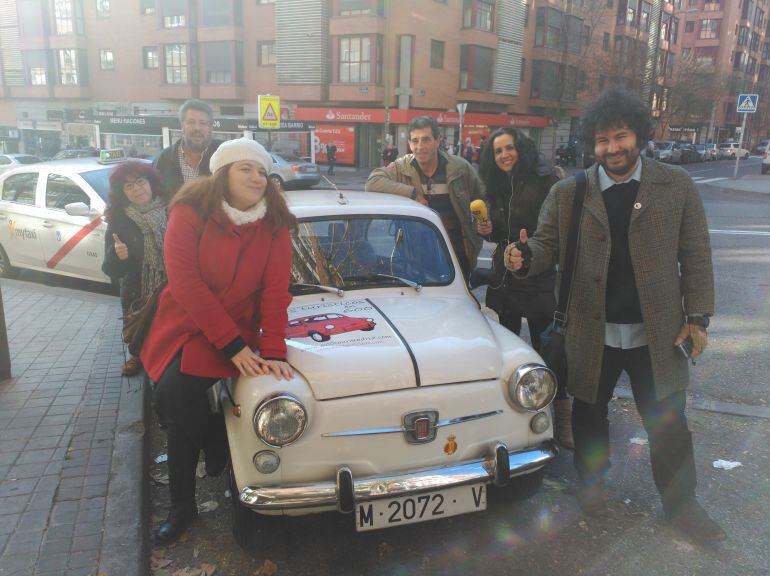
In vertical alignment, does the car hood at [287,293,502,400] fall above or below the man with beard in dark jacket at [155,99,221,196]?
below

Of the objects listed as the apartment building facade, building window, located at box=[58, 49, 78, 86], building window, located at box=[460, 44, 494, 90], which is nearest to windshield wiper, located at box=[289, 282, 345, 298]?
the apartment building facade


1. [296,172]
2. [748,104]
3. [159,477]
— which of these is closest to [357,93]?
[296,172]

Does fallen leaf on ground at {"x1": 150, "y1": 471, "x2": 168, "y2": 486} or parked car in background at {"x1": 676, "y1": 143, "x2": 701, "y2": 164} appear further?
parked car in background at {"x1": 676, "y1": 143, "x2": 701, "y2": 164}

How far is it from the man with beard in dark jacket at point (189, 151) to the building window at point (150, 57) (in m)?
42.5

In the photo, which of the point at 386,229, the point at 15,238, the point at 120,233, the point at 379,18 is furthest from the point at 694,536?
the point at 379,18

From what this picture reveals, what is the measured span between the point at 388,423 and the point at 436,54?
36952 mm

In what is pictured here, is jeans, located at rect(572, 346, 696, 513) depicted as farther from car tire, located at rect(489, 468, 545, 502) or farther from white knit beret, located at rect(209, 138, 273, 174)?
white knit beret, located at rect(209, 138, 273, 174)

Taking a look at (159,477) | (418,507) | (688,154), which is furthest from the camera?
(688,154)

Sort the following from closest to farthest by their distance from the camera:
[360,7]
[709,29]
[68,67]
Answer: [360,7] → [68,67] → [709,29]

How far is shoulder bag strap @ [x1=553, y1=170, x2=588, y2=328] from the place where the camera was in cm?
314

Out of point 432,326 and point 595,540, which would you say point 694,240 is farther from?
point 595,540

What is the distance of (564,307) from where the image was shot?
3.30 m

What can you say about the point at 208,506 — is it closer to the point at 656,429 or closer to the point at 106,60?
the point at 656,429

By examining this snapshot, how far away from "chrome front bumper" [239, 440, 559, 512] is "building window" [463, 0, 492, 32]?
127 ft
